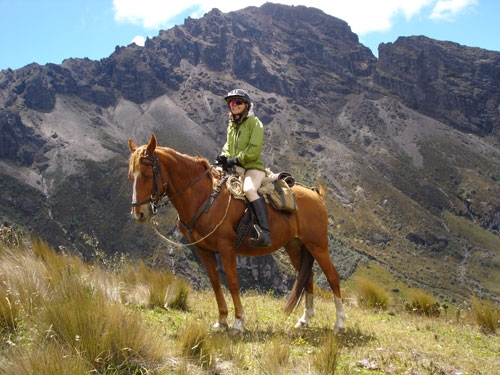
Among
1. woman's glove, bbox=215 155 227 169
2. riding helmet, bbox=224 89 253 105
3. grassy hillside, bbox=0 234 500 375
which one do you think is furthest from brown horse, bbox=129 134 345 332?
riding helmet, bbox=224 89 253 105

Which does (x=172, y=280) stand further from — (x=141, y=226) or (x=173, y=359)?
(x=141, y=226)

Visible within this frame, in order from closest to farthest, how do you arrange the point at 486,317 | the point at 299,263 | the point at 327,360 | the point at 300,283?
the point at 327,360 → the point at 300,283 → the point at 299,263 → the point at 486,317

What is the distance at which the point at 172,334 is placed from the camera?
5527mm

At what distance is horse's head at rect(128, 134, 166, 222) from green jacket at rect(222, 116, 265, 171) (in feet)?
4.96

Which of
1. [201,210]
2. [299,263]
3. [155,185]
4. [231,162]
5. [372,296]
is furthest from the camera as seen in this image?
[372,296]

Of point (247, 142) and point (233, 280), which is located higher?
point (247, 142)

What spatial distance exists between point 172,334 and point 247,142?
11.4 ft

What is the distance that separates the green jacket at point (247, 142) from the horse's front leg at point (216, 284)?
1785 mm

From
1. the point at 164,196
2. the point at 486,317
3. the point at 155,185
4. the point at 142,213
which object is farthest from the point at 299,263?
the point at 486,317

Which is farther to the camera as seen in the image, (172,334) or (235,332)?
(235,332)

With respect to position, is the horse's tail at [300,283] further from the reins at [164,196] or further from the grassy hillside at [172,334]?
the reins at [164,196]

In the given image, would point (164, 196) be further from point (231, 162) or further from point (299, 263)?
point (299, 263)

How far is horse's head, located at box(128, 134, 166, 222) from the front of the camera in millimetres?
5762

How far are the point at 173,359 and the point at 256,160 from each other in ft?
13.0
